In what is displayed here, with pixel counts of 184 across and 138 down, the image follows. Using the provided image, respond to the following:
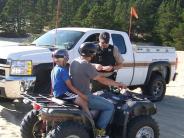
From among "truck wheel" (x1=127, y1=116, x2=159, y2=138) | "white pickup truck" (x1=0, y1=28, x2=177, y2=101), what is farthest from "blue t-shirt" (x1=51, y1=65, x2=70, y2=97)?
"white pickup truck" (x1=0, y1=28, x2=177, y2=101)

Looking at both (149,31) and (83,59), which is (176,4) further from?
(83,59)

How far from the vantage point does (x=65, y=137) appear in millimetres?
5871

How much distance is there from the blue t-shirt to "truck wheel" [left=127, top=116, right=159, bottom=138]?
45.3 inches

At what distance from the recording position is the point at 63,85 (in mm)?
6258

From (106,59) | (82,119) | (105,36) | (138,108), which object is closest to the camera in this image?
(82,119)

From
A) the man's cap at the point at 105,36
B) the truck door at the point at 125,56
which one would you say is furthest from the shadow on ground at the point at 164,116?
the man's cap at the point at 105,36

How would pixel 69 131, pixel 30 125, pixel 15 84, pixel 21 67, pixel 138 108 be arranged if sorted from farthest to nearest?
pixel 21 67, pixel 15 84, pixel 138 108, pixel 30 125, pixel 69 131

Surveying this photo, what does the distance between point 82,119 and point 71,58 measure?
3.59 metres

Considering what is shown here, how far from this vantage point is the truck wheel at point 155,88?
12.1m

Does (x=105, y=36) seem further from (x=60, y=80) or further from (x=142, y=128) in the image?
(x=60, y=80)

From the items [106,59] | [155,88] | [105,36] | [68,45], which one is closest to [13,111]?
[68,45]

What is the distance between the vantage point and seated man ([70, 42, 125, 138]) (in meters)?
6.24

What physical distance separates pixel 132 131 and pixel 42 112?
1471 millimetres

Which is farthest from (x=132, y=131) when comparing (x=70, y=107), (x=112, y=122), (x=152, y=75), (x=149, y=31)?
(x=149, y=31)
